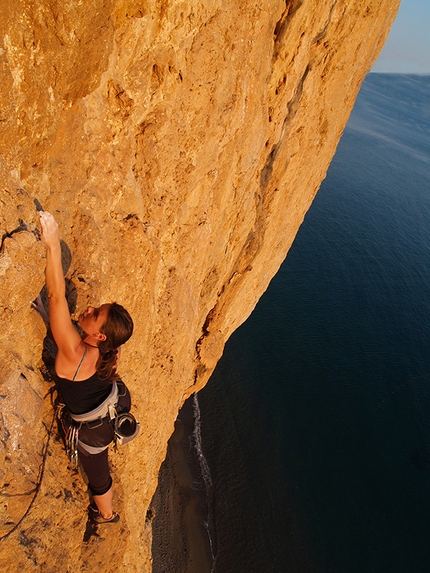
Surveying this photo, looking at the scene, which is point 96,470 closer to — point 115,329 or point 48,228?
point 115,329

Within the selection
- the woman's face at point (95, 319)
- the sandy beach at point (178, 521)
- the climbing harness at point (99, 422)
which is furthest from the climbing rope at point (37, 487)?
the sandy beach at point (178, 521)

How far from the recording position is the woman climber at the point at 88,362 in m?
2.96

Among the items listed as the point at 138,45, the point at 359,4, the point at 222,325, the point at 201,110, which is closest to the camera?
the point at 138,45

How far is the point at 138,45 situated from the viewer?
384 centimetres

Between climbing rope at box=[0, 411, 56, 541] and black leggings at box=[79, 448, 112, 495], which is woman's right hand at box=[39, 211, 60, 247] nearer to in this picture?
climbing rope at box=[0, 411, 56, 541]

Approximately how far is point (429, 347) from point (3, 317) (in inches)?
1159

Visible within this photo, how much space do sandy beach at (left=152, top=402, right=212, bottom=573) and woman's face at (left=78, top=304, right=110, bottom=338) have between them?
43.0 ft

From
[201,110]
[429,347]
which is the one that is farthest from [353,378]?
[201,110]

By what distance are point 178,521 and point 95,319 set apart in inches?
551

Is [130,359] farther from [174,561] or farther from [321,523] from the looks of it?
[321,523]

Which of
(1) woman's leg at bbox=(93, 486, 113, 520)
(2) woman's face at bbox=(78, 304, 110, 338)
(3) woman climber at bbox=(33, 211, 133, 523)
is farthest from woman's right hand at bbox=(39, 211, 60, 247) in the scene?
(1) woman's leg at bbox=(93, 486, 113, 520)

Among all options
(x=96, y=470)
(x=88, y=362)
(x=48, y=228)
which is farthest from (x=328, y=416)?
(x=48, y=228)

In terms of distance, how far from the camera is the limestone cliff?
2.89 metres

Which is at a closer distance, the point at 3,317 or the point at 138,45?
the point at 3,317
